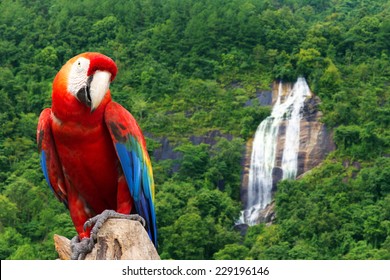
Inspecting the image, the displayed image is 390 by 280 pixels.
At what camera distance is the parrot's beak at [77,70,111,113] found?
15.4 feet

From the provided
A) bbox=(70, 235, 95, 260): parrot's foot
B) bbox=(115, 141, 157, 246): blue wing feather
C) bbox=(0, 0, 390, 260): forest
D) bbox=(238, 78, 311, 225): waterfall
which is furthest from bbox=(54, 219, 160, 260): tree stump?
bbox=(238, 78, 311, 225): waterfall

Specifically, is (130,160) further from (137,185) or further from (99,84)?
(99,84)

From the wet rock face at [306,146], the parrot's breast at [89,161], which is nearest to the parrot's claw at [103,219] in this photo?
the parrot's breast at [89,161]

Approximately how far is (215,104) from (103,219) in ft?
107

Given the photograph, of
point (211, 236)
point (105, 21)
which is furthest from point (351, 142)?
point (105, 21)

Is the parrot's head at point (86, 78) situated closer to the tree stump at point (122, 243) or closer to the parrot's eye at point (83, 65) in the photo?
the parrot's eye at point (83, 65)

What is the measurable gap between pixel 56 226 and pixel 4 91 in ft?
37.6

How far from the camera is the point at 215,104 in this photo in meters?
37.2

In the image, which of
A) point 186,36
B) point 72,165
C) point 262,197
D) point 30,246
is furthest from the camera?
point 186,36

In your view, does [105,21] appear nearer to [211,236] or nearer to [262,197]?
[262,197]

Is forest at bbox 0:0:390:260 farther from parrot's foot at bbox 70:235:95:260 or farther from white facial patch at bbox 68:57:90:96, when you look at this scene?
white facial patch at bbox 68:57:90:96

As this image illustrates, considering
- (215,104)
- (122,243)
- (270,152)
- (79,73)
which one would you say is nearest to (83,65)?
(79,73)

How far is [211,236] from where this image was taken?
93.5 feet
